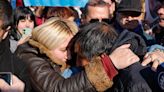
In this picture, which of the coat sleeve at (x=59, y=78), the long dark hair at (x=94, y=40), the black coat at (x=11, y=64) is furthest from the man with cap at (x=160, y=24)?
the black coat at (x=11, y=64)

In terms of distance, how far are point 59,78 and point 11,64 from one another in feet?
0.90

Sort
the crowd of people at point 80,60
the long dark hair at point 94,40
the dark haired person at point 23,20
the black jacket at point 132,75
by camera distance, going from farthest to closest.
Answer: the dark haired person at point 23,20, the long dark hair at point 94,40, the crowd of people at point 80,60, the black jacket at point 132,75

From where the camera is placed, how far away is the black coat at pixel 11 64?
227 centimetres

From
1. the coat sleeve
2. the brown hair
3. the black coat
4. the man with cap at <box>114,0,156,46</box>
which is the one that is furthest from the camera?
the brown hair

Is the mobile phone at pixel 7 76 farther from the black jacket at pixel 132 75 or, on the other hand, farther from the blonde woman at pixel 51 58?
the black jacket at pixel 132 75

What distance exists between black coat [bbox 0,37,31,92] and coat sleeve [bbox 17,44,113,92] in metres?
0.06

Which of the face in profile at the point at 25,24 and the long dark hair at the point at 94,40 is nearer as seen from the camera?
the long dark hair at the point at 94,40

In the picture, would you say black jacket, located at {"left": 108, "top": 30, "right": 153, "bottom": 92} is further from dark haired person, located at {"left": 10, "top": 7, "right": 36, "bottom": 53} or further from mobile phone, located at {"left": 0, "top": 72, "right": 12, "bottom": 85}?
dark haired person, located at {"left": 10, "top": 7, "right": 36, "bottom": 53}

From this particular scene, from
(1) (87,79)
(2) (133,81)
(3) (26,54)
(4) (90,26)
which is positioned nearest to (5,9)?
(3) (26,54)

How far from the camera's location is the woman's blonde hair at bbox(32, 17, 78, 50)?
237cm

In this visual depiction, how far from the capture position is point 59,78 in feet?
7.43

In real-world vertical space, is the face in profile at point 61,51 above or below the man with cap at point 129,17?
Answer: above

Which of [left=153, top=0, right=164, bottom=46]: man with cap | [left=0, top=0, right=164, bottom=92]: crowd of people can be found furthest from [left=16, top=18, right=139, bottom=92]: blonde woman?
[left=153, top=0, right=164, bottom=46]: man with cap

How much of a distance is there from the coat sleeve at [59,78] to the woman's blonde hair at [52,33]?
0.31 feet
